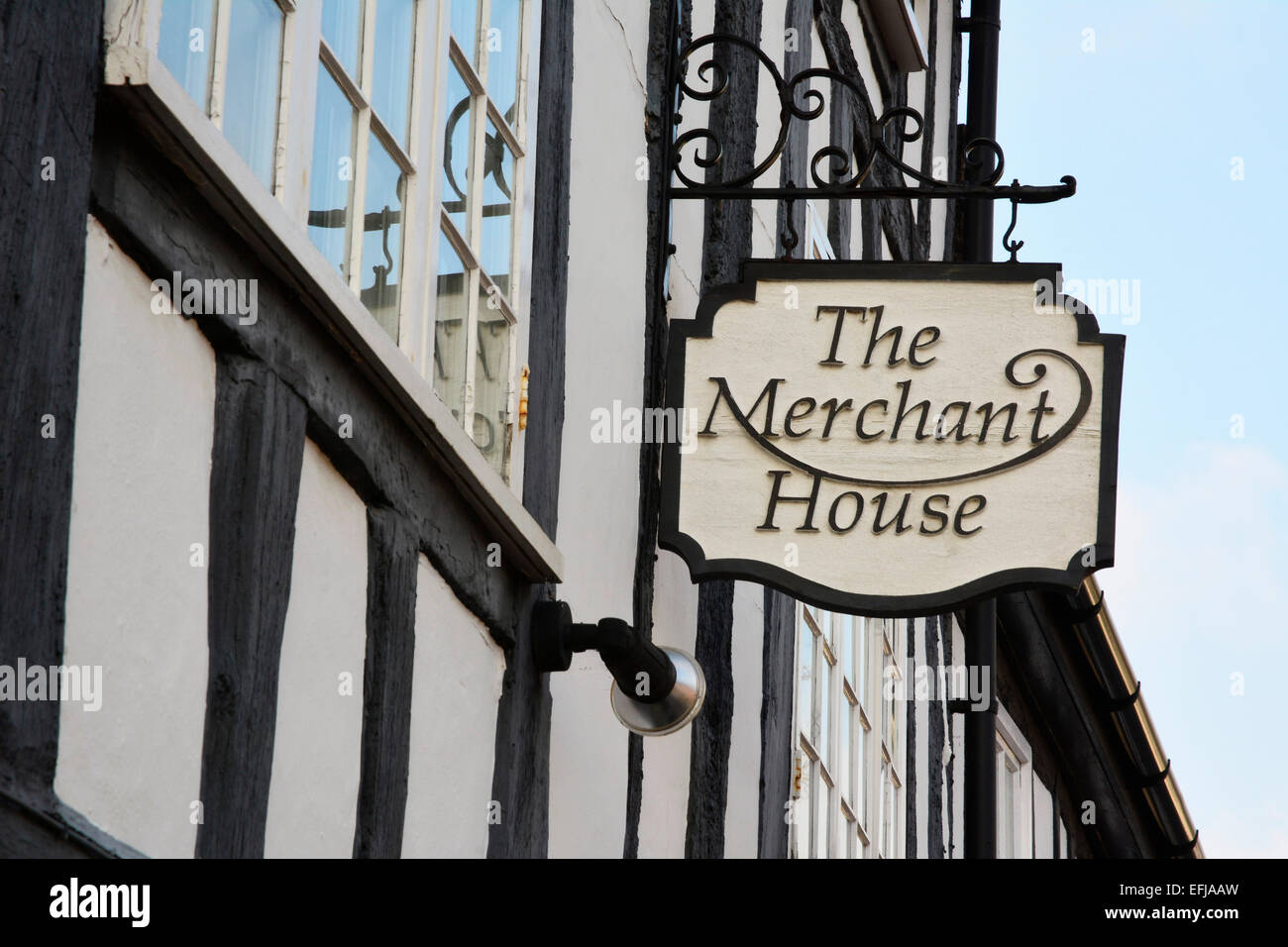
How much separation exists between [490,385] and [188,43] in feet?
4.72

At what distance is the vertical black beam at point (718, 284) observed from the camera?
20.0ft

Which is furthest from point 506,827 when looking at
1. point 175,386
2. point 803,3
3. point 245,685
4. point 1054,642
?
point 1054,642

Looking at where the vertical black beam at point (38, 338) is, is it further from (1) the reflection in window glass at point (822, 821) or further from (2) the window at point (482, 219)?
(1) the reflection in window glass at point (822, 821)

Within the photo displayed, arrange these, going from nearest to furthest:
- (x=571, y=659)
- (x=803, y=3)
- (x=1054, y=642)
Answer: (x=571, y=659), (x=803, y=3), (x=1054, y=642)

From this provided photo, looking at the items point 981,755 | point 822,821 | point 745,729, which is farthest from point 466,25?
point 981,755

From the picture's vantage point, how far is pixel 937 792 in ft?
33.7

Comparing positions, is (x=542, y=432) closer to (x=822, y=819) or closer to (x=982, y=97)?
(x=822, y=819)

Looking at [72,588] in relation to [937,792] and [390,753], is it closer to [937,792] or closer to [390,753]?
[390,753]

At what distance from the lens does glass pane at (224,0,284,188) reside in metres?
3.43

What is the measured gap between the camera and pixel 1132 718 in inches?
516

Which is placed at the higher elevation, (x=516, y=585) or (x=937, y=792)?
(x=516, y=585)

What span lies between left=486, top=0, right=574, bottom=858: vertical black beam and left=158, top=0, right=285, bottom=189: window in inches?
51.1

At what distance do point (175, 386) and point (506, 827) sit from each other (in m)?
1.67

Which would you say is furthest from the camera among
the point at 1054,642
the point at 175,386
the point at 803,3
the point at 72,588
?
the point at 1054,642
